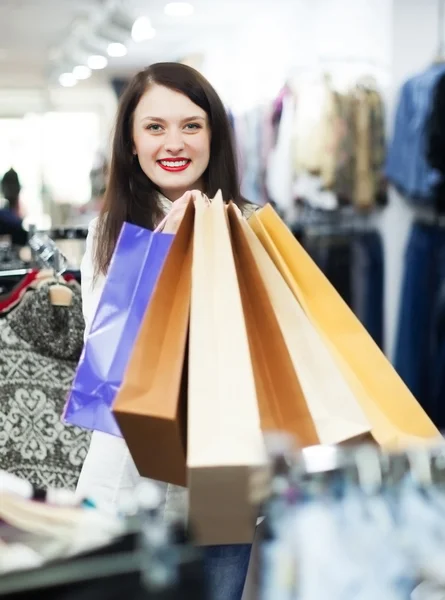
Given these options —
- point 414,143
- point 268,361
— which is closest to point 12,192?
point 414,143

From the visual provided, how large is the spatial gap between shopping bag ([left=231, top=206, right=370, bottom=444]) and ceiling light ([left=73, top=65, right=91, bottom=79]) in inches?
266

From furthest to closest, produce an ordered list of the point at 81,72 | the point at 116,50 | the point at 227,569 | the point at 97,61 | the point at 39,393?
the point at 81,72, the point at 97,61, the point at 116,50, the point at 39,393, the point at 227,569

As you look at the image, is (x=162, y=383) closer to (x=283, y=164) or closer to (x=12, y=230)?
(x=12, y=230)

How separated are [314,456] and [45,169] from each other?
7.13 meters

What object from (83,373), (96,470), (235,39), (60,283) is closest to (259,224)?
(83,373)

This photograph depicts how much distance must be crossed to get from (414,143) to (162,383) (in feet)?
9.40

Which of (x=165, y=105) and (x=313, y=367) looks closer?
(x=313, y=367)

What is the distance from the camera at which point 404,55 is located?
3850 mm

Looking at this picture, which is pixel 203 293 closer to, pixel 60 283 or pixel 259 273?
pixel 259 273

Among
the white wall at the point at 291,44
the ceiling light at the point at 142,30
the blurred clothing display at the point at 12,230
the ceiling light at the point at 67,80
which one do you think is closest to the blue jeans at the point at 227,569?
the blurred clothing display at the point at 12,230

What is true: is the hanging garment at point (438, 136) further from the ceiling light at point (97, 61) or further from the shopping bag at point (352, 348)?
the ceiling light at point (97, 61)

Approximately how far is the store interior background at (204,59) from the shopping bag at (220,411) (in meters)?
3.14

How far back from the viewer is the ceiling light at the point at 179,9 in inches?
225

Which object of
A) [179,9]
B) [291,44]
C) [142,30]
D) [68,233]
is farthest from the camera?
[142,30]
